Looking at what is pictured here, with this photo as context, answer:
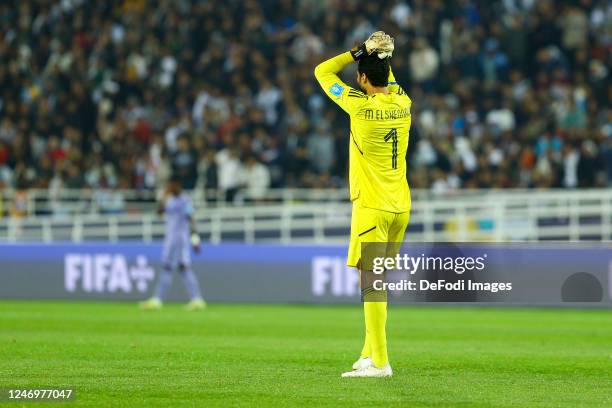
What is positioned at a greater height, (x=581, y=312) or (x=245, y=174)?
(x=245, y=174)

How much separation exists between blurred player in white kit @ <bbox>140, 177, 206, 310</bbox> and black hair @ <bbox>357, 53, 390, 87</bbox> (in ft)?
38.5

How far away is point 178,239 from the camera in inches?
848

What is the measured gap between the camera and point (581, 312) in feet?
70.2

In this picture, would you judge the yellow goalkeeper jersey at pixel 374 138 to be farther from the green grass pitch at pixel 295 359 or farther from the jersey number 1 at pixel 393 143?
the green grass pitch at pixel 295 359

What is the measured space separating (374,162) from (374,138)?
0.18m

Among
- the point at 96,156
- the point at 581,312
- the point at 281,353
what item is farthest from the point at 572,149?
the point at 281,353

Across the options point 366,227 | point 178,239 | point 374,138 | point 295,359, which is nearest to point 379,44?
point 374,138

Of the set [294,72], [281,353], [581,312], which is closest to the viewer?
[281,353]

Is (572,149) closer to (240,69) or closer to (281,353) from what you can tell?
(240,69)

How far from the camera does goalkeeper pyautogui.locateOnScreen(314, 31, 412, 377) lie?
32.3ft

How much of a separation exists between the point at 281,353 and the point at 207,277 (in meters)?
11.8

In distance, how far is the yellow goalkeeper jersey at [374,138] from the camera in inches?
389

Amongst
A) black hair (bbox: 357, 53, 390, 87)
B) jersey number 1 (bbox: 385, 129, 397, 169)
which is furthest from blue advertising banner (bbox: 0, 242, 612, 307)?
black hair (bbox: 357, 53, 390, 87)

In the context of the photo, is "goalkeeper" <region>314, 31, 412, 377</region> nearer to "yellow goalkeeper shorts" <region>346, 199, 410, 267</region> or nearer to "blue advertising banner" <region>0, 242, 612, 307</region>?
"yellow goalkeeper shorts" <region>346, 199, 410, 267</region>
